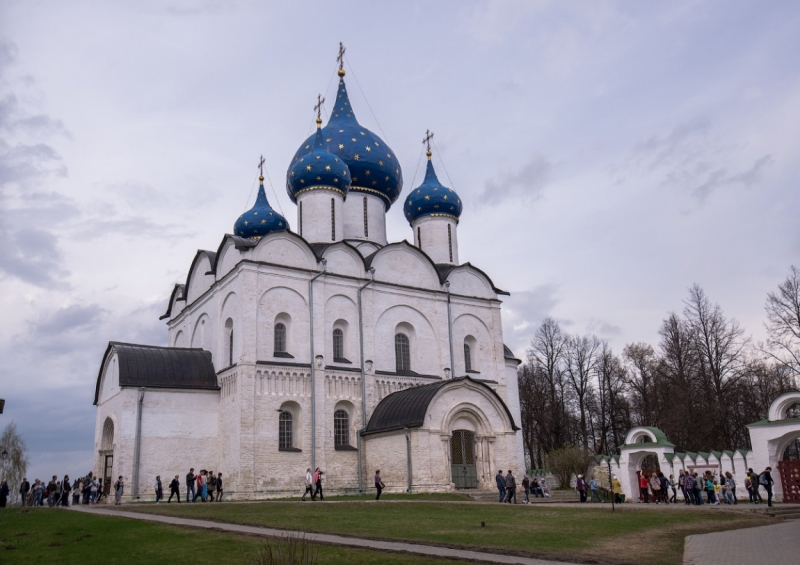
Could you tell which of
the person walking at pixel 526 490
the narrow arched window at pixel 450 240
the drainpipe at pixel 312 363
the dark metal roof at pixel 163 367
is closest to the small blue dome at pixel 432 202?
the narrow arched window at pixel 450 240

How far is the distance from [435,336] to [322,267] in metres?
5.07

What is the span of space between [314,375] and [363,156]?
976 centimetres

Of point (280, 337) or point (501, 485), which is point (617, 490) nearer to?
point (501, 485)

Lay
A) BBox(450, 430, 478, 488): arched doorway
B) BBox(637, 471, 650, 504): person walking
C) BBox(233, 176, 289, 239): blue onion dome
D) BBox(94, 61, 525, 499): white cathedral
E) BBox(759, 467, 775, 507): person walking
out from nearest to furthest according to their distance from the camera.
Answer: BBox(759, 467, 775, 507): person walking < BBox(637, 471, 650, 504): person walking < BBox(94, 61, 525, 499): white cathedral < BBox(450, 430, 478, 488): arched doorway < BBox(233, 176, 289, 239): blue onion dome

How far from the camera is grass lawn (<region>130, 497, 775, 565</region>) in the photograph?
9391mm

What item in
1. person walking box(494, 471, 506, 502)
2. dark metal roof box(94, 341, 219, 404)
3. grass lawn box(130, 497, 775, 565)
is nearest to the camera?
grass lawn box(130, 497, 775, 565)

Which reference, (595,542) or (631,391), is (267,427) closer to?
(595,542)

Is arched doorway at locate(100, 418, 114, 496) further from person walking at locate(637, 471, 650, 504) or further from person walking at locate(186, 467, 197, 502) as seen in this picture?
person walking at locate(637, 471, 650, 504)

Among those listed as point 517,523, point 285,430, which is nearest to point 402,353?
point 285,430

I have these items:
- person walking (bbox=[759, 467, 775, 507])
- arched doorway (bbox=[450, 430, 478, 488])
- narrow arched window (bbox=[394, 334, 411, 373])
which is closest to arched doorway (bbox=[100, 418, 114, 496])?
narrow arched window (bbox=[394, 334, 411, 373])

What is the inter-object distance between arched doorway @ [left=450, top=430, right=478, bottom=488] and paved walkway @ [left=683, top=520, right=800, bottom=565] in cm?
990

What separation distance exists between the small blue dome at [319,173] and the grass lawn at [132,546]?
1513 cm

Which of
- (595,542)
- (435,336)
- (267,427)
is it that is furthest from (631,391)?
(595,542)

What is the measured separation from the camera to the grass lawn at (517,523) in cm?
939
